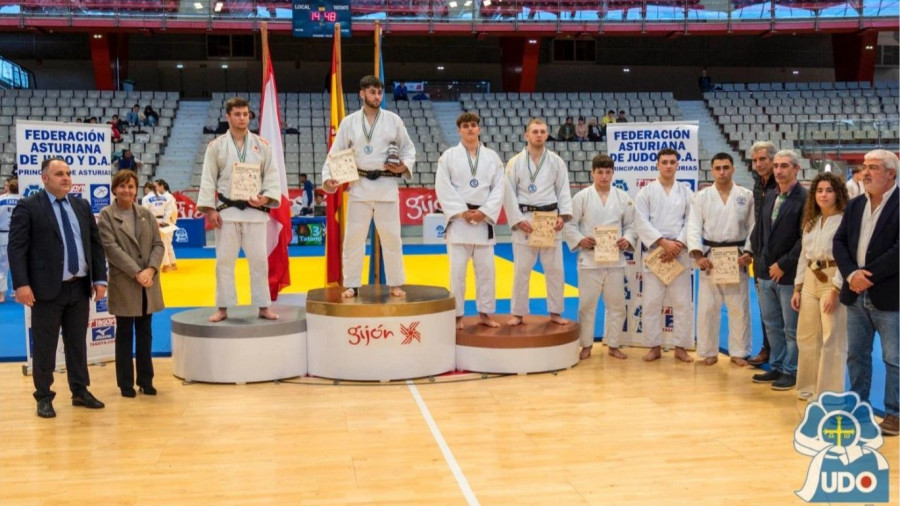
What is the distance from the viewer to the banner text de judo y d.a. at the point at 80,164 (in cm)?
724

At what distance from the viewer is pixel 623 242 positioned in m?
7.46

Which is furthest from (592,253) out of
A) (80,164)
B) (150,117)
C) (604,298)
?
(150,117)

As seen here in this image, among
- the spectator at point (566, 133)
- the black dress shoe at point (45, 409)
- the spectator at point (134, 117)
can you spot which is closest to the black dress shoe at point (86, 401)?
the black dress shoe at point (45, 409)

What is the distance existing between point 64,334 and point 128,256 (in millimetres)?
689

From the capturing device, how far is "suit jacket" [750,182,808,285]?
634 cm

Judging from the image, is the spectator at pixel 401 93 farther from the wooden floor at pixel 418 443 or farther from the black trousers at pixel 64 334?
the black trousers at pixel 64 334

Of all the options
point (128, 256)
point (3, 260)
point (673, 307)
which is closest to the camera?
point (128, 256)

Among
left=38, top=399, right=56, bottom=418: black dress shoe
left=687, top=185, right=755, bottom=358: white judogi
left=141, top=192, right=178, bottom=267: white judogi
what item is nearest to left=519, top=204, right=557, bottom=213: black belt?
left=687, top=185, right=755, bottom=358: white judogi

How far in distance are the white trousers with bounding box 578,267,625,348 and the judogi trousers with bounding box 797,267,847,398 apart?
1.70m

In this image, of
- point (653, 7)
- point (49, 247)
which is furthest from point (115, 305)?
point (653, 7)

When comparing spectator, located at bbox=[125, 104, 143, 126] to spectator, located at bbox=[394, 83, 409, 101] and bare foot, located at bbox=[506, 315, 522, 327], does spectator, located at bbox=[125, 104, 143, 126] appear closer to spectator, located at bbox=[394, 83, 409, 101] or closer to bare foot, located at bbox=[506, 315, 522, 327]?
spectator, located at bbox=[394, 83, 409, 101]

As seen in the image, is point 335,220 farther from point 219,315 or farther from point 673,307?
point 673,307

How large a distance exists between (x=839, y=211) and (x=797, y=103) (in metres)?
21.2

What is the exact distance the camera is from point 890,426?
17.0 ft
